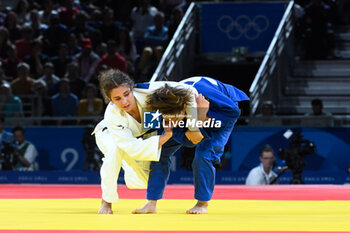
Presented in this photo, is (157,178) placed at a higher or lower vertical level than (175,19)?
higher

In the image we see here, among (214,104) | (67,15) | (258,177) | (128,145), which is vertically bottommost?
(258,177)

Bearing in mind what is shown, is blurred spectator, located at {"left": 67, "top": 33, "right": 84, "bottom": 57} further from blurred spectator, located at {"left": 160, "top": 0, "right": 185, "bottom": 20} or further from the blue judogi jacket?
the blue judogi jacket

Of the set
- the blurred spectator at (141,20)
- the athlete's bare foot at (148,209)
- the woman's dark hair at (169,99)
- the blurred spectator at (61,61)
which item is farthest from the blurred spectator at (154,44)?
the woman's dark hair at (169,99)

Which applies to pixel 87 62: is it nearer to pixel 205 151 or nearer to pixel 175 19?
pixel 175 19

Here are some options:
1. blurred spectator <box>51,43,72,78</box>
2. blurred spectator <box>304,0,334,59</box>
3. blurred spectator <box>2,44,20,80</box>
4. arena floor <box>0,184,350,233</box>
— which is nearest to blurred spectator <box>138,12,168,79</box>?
blurred spectator <box>51,43,72,78</box>

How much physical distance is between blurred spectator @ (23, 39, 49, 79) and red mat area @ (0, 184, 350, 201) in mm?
4896

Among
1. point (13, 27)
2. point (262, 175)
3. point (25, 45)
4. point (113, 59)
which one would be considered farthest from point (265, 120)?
point (13, 27)

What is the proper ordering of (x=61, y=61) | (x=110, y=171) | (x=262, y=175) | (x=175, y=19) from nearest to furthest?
1. (x=110, y=171)
2. (x=262, y=175)
3. (x=175, y=19)
4. (x=61, y=61)

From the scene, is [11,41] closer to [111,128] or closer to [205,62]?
[205,62]

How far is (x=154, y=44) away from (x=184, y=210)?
→ 8.78 metres

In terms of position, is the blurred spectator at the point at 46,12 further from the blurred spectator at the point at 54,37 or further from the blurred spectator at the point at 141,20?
the blurred spectator at the point at 141,20

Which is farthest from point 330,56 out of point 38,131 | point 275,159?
point 38,131

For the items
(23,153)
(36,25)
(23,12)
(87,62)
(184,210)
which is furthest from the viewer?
(23,12)

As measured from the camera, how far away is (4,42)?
14.5 m
